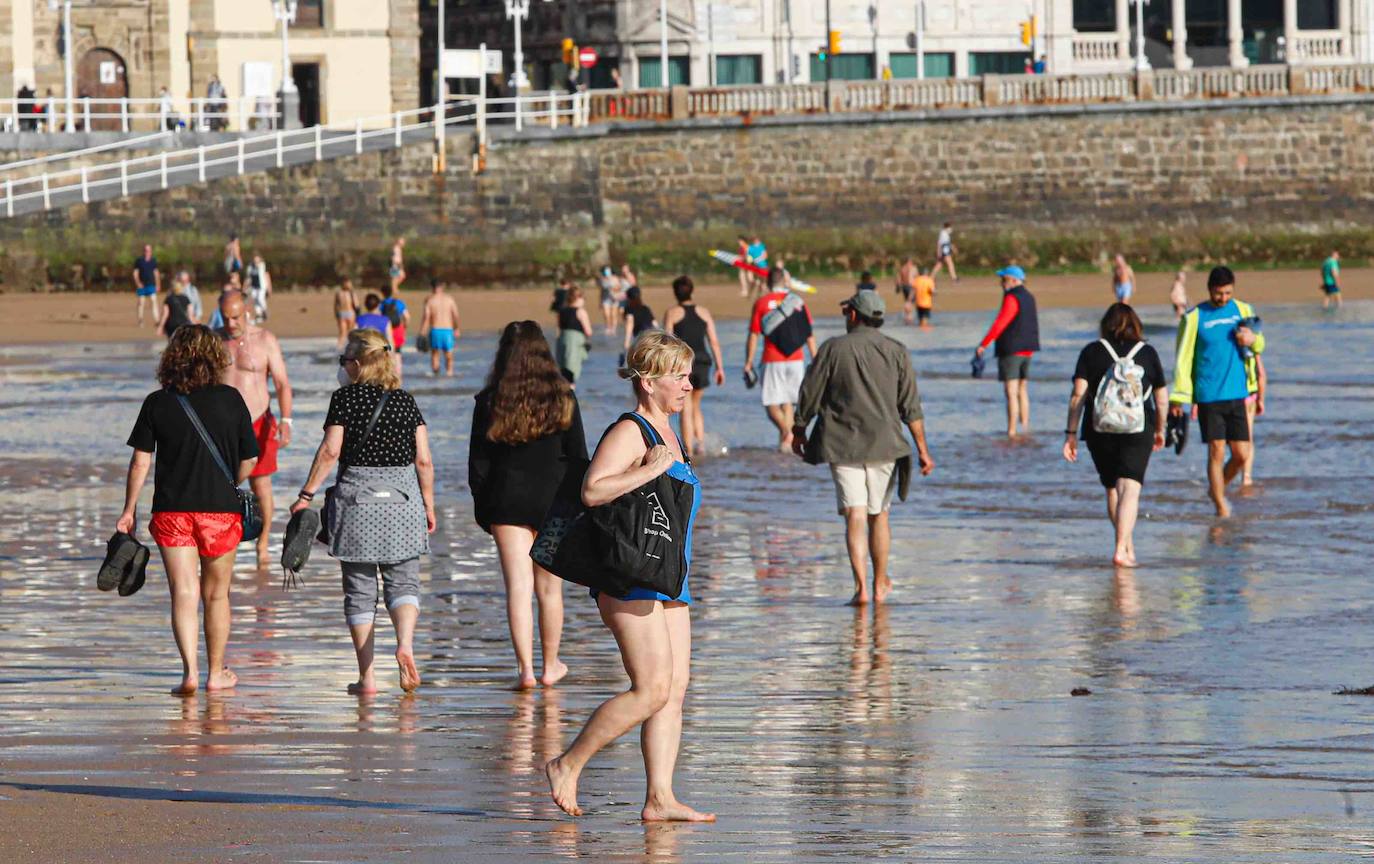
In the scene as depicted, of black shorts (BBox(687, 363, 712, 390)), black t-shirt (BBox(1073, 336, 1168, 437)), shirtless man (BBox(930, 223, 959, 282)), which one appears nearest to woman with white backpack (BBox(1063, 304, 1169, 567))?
black t-shirt (BBox(1073, 336, 1168, 437))

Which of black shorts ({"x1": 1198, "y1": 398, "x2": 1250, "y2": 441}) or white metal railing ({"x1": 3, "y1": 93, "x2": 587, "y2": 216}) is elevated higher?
white metal railing ({"x1": 3, "y1": 93, "x2": 587, "y2": 216})

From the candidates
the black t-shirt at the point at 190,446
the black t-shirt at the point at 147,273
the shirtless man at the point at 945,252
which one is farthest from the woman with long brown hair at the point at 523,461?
the shirtless man at the point at 945,252

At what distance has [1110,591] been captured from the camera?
36.9 ft

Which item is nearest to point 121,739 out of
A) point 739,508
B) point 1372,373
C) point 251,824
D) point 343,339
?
point 251,824

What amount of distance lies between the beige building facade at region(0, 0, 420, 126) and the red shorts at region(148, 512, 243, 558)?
4222 centimetres

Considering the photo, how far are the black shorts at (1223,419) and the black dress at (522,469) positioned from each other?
20.5ft

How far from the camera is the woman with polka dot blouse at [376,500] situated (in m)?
8.77

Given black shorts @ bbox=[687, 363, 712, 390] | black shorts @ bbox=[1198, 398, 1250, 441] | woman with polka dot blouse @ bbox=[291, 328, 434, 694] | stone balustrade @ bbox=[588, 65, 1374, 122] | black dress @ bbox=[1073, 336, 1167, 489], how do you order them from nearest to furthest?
woman with polka dot blouse @ bbox=[291, 328, 434, 694]
black dress @ bbox=[1073, 336, 1167, 489]
black shorts @ bbox=[1198, 398, 1250, 441]
black shorts @ bbox=[687, 363, 712, 390]
stone balustrade @ bbox=[588, 65, 1374, 122]

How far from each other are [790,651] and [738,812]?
3016 mm

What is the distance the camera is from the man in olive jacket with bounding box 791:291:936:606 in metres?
11.1

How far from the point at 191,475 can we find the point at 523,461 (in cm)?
119

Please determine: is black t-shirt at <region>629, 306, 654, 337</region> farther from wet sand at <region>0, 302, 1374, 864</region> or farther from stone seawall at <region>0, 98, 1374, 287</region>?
stone seawall at <region>0, 98, 1374, 287</region>

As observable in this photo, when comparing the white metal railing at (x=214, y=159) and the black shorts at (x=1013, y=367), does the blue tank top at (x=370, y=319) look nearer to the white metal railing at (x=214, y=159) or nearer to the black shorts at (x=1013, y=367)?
the black shorts at (x=1013, y=367)

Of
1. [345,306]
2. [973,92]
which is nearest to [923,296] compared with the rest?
[345,306]
